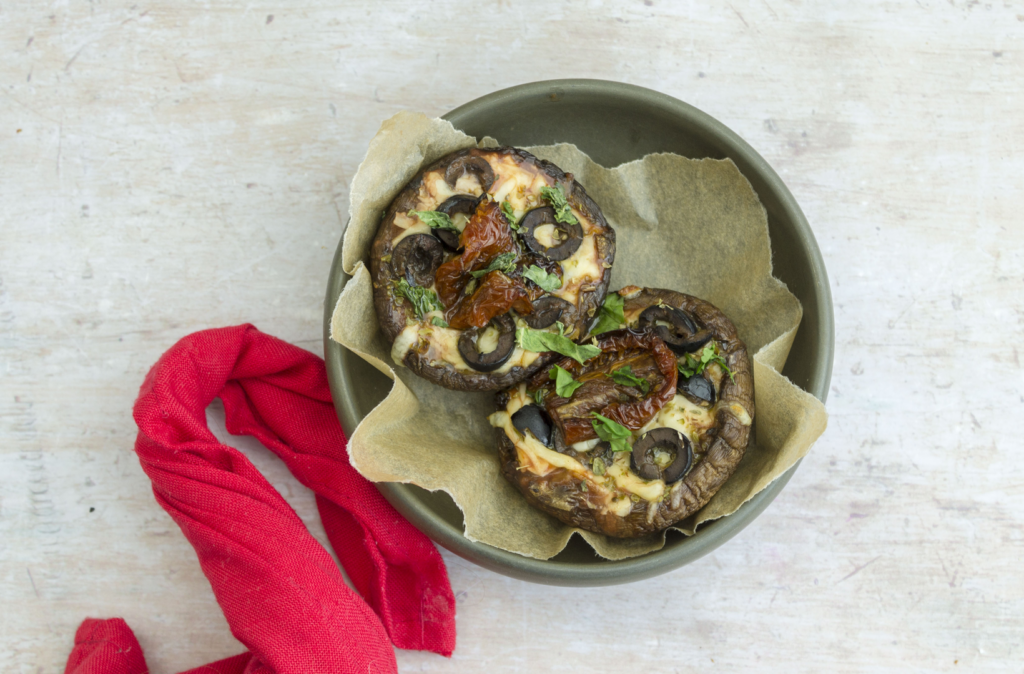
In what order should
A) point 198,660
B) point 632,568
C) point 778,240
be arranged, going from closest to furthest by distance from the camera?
point 632,568
point 778,240
point 198,660

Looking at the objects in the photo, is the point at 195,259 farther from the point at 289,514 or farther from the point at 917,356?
the point at 917,356

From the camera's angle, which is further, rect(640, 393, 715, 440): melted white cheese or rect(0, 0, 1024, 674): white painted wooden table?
rect(0, 0, 1024, 674): white painted wooden table

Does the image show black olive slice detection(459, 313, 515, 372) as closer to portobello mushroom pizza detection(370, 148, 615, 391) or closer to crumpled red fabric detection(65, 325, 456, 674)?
portobello mushroom pizza detection(370, 148, 615, 391)

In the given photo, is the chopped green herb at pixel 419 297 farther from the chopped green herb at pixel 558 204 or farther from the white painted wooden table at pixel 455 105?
the white painted wooden table at pixel 455 105

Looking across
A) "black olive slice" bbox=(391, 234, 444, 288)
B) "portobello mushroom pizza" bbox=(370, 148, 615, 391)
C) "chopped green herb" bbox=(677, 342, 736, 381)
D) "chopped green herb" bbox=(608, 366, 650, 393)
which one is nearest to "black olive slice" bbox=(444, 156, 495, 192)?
"portobello mushroom pizza" bbox=(370, 148, 615, 391)

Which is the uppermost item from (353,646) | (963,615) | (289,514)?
(289,514)

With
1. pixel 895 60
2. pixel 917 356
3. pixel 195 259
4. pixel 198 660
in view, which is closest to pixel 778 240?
pixel 917 356

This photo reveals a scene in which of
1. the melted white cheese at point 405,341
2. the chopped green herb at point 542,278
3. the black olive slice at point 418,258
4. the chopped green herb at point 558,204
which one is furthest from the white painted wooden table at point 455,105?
the chopped green herb at point 542,278
